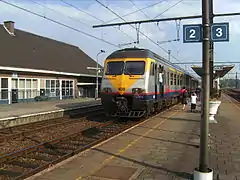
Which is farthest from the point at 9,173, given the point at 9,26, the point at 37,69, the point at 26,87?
the point at 9,26

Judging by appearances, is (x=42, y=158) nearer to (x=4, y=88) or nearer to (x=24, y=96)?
(x=4, y=88)

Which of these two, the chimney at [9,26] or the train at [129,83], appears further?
the chimney at [9,26]

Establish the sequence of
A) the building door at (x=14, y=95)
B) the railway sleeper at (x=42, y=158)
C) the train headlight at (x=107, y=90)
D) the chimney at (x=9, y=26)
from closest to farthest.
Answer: the railway sleeper at (x=42, y=158) < the train headlight at (x=107, y=90) < the building door at (x=14, y=95) < the chimney at (x=9, y=26)

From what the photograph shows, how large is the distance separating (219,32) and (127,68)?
9.01 m

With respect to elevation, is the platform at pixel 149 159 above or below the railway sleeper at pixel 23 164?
above

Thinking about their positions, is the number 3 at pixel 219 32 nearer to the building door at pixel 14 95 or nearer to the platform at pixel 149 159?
the platform at pixel 149 159

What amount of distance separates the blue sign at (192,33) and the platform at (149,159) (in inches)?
104

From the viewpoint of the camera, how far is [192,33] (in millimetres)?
6117

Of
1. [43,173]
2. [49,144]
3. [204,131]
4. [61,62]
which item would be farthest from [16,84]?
[204,131]

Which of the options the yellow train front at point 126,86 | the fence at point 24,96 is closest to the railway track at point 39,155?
the yellow train front at point 126,86

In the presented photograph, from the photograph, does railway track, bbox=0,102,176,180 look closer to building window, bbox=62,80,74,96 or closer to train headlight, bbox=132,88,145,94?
train headlight, bbox=132,88,145,94

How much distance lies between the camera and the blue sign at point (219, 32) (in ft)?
19.8

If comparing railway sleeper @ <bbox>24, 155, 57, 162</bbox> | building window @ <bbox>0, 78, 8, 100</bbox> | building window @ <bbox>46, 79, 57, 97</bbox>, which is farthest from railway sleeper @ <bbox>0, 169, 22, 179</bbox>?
building window @ <bbox>46, 79, 57, 97</bbox>

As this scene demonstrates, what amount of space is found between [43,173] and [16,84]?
23285mm
